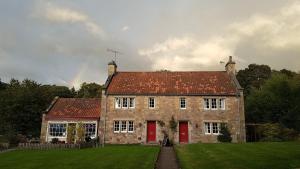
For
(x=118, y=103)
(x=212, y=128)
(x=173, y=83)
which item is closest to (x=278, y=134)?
(x=212, y=128)

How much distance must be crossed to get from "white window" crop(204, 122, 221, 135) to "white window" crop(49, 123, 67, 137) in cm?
1790

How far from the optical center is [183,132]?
39.3 meters

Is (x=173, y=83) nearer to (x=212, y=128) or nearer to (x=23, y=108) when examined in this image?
(x=212, y=128)

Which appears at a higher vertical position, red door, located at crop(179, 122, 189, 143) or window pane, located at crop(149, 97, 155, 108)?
window pane, located at crop(149, 97, 155, 108)

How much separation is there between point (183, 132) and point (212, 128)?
3562 millimetres

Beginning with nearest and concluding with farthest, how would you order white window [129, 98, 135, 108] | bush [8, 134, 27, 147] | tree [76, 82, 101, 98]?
bush [8, 134, 27, 147] → white window [129, 98, 135, 108] → tree [76, 82, 101, 98]

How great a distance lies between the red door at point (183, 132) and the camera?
39.1 meters

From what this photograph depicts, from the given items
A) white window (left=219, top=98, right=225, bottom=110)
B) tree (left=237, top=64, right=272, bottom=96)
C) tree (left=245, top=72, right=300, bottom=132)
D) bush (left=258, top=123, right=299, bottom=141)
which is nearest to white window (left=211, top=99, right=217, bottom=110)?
white window (left=219, top=98, right=225, bottom=110)

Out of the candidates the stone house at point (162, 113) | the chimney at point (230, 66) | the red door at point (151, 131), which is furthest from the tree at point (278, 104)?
the red door at point (151, 131)

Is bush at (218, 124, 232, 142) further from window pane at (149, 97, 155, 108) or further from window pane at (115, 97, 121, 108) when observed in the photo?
window pane at (115, 97, 121, 108)

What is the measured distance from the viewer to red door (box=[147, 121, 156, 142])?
3926 cm

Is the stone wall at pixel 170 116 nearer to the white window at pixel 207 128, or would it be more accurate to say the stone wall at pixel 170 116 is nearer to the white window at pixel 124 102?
the white window at pixel 207 128

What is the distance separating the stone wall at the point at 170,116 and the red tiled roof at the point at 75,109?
2.54 metres

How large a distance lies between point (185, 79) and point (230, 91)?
253 inches
